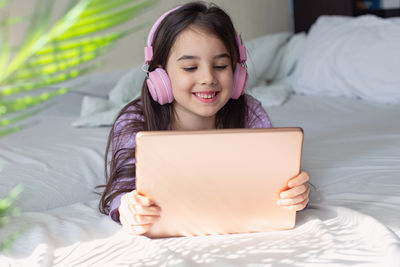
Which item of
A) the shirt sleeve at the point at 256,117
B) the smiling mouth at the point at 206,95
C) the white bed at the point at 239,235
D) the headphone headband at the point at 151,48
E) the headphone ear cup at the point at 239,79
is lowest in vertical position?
the white bed at the point at 239,235

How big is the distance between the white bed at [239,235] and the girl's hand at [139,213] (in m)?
0.02

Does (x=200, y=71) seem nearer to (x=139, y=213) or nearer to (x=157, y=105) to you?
(x=157, y=105)

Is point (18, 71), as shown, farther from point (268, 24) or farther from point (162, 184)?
point (268, 24)

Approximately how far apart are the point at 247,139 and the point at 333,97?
4.76ft

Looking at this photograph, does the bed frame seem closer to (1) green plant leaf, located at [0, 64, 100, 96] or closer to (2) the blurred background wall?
(2) the blurred background wall

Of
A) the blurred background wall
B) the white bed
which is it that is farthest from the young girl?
the blurred background wall

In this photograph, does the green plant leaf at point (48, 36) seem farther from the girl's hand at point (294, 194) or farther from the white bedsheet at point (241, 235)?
the girl's hand at point (294, 194)

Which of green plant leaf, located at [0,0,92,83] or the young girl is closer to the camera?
green plant leaf, located at [0,0,92,83]

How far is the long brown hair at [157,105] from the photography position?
1006 millimetres

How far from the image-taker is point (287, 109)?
1.89 m

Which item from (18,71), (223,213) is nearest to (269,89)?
(223,213)

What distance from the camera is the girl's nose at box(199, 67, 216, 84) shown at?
965mm

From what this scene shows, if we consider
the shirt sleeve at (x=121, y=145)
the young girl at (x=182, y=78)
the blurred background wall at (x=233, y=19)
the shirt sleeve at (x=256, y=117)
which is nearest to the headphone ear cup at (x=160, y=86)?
the young girl at (x=182, y=78)

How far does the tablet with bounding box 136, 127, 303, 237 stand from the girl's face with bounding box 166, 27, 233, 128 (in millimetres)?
282
